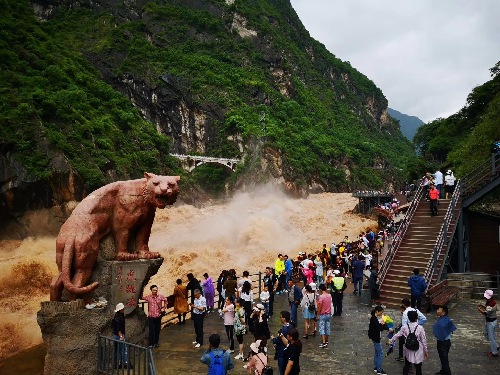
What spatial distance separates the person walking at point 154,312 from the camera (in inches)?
377

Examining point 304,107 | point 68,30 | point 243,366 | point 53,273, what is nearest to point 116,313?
point 243,366

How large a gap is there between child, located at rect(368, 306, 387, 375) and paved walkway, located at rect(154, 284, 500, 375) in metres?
0.25

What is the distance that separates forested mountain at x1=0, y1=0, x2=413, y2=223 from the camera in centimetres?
3412

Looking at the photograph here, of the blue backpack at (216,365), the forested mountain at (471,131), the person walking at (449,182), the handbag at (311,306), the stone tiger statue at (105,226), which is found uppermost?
the forested mountain at (471,131)

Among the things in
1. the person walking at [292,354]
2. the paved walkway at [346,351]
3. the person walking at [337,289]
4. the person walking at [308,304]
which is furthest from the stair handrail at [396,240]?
the person walking at [292,354]

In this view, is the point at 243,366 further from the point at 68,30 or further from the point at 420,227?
the point at 68,30

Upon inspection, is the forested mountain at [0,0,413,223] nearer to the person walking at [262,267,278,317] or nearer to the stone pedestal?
the person walking at [262,267,278,317]

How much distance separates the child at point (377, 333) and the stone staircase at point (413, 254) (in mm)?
5654

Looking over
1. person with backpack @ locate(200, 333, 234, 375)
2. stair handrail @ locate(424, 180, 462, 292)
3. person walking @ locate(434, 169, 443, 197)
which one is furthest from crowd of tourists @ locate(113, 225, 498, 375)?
person walking @ locate(434, 169, 443, 197)

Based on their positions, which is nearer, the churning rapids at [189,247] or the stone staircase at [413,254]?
the stone staircase at [413,254]

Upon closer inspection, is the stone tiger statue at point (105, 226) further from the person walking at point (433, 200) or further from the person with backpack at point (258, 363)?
the person walking at point (433, 200)

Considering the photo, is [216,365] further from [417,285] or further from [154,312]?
[417,285]

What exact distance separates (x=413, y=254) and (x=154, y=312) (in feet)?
33.4

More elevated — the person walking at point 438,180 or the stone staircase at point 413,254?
the person walking at point 438,180
